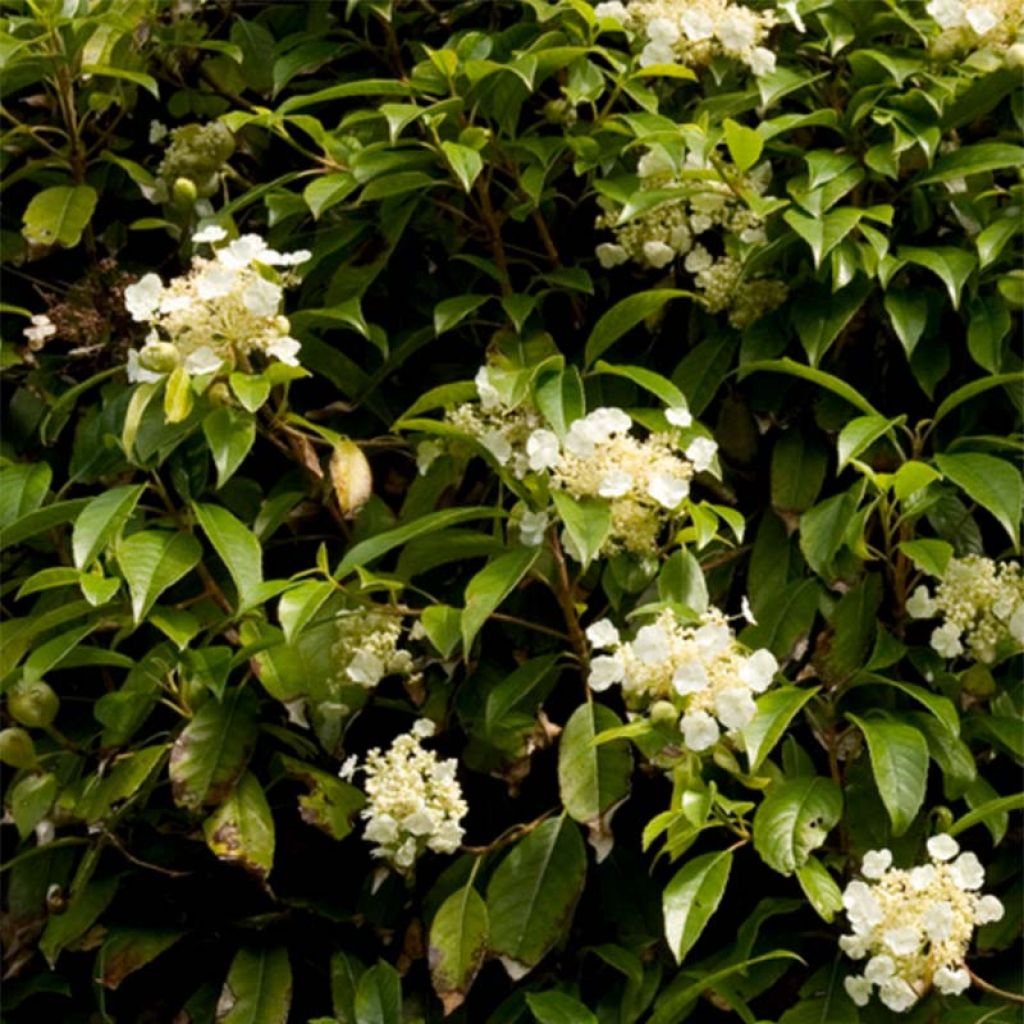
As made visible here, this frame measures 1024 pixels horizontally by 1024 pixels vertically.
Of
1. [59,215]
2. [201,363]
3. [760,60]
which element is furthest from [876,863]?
[59,215]

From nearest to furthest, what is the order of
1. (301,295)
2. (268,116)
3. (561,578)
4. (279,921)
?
(561,578)
(279,921)
(268,116)
(301,295)

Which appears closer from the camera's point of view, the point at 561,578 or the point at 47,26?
the point at 561,578

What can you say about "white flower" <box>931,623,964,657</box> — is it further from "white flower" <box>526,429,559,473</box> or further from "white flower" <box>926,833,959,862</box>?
"white flower" <box>526,429,559,473</box>

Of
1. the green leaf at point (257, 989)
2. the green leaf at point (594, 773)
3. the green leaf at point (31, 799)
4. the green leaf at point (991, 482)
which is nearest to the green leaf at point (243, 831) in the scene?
the green leaf at point (257, 989)

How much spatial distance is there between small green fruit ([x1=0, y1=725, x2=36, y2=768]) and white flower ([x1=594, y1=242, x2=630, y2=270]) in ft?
3.16

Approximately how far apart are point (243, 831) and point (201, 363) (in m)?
0.54

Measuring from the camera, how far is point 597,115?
228 cm

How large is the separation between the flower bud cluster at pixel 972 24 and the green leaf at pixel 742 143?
30cm

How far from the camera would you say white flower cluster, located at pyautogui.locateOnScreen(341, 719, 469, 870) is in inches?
72.5

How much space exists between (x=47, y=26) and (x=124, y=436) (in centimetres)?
73

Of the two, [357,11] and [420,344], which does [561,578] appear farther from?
[357,11]

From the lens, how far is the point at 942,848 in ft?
5.84

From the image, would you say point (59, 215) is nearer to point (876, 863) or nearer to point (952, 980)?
point (876, 863)

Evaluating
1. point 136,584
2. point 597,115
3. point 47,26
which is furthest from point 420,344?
point 47,26
